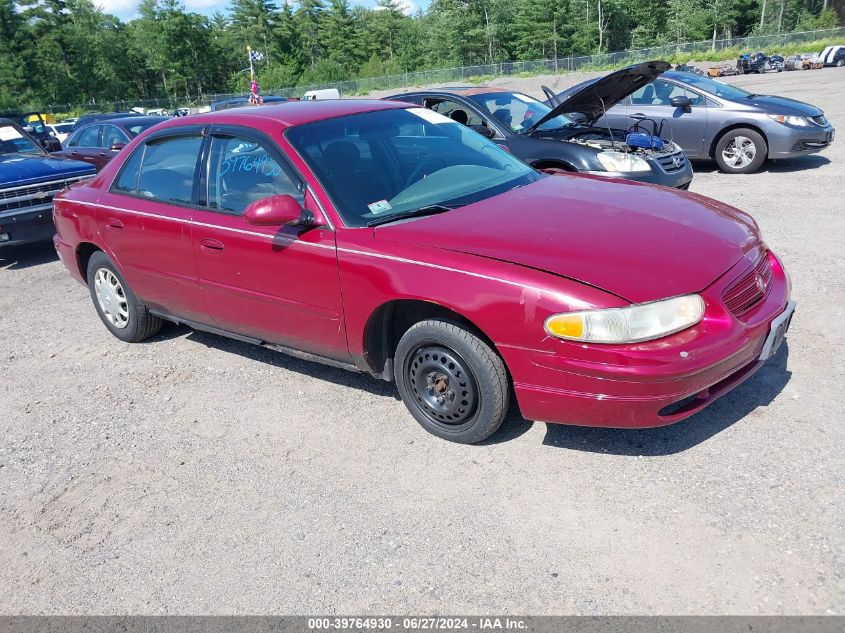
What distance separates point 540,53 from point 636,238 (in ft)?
238

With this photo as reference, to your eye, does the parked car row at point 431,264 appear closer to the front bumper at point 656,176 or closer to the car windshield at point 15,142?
the front bumper at point 656,176

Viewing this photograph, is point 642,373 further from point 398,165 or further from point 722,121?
point 722,121

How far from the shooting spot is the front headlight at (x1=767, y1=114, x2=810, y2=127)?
386 inches

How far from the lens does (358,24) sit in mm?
84000

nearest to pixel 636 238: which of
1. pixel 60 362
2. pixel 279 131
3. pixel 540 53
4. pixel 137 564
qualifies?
pixel 279 131

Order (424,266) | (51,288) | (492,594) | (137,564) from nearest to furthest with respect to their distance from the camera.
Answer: (492,594) → (137,564) → (424,266) → (51,288)

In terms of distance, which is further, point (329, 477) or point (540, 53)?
point (540, 53)

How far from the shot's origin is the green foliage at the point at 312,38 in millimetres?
66438

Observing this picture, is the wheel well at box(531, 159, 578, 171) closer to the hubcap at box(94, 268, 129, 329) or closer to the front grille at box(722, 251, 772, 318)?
the front grille at box(722, 251, 772, 318)

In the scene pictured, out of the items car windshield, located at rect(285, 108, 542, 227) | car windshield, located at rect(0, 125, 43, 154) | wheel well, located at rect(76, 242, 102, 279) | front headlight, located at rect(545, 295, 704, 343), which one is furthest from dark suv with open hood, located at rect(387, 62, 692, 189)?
car windshield, located at rect(0, 125, 43, 154)

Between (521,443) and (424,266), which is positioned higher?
(424,266)

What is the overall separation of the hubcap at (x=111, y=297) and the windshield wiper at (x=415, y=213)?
8.70 ft

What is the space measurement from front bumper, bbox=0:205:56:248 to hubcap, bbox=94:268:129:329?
3243 millimetres

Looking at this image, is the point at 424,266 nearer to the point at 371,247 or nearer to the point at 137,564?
the point at 371,247
